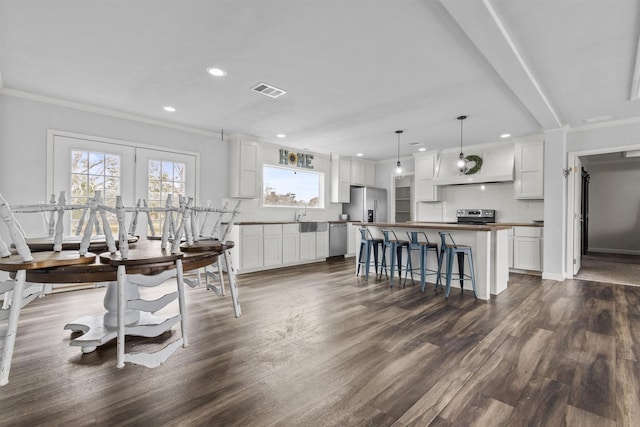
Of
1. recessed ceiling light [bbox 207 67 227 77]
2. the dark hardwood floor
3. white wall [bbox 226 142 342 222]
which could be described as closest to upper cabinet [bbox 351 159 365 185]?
white wall [bbox 226 142 342 222]

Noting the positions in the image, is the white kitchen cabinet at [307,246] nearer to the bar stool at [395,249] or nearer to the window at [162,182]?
the bar stool at [395,249]

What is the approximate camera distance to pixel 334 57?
2.84 metres

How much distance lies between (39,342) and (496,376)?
131 inches

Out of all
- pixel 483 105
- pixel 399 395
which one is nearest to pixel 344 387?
pixel 399 395

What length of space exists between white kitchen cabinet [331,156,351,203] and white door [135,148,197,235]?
321 centimetres

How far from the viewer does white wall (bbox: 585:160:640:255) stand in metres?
7.67

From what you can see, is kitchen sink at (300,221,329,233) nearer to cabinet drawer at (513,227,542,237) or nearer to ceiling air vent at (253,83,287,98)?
ceiling air vent at (253,83,287,98)

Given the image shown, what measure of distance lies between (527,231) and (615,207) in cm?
473

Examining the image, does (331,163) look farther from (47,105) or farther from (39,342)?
(39,342)

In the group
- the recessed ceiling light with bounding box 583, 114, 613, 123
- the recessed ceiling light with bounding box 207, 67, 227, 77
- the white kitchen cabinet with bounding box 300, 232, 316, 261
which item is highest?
the recessed ceiling light with bounding box 207, 67, 227, 77

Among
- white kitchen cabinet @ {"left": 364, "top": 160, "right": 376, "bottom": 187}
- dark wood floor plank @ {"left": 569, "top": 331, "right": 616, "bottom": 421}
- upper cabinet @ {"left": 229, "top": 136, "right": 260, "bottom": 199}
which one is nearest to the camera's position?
dark wood floor plank @ {"left": 569, "top": 331, "right": 616, "bottom": 421}

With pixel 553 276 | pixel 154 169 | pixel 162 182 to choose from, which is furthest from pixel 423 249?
pixel 154 169

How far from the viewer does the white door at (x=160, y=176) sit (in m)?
4.63

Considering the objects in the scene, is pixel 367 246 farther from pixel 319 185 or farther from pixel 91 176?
pixel 91 176
